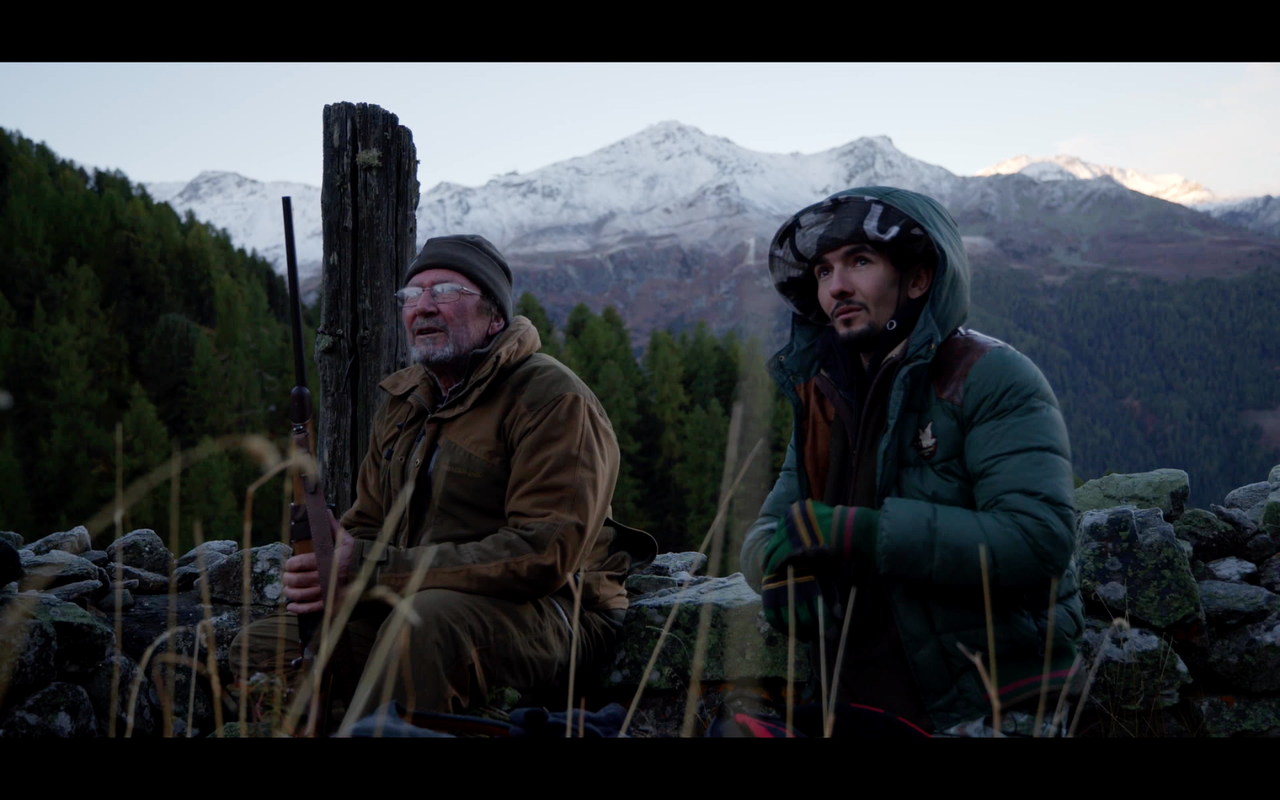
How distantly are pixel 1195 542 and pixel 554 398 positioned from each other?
3187mm

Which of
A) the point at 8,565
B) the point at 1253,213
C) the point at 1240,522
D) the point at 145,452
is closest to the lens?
the point at 8,565

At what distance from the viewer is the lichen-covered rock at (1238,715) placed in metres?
3.21

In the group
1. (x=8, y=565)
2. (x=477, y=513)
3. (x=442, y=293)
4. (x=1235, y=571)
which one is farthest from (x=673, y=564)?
(x=8, y=565)

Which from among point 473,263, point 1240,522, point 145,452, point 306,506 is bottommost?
point 145,452

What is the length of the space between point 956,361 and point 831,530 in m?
0.56

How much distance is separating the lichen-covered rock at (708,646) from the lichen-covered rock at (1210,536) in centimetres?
227

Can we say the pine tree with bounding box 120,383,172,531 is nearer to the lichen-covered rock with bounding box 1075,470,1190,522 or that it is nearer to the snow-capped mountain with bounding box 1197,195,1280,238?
the lichen-covered rock with bounding box 1075,470,1190,522

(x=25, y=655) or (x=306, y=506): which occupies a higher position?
(x=306, y=506)

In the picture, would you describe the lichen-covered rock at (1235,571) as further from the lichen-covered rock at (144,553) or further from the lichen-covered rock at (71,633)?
the lichen-covered rock at (144,553)

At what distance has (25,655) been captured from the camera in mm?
3389

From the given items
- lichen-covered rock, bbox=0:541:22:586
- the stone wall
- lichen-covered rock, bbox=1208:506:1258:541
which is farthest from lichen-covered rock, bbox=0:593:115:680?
lichen-covered rock, bbox=1208:506:1258:541

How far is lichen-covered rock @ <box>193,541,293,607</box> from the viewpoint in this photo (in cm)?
407

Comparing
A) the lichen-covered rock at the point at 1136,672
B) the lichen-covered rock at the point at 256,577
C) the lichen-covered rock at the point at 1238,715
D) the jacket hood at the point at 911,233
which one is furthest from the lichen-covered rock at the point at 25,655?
the lichen-covered rock at the point at 1238,715

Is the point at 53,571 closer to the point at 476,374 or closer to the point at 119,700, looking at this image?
the point at 119,700
